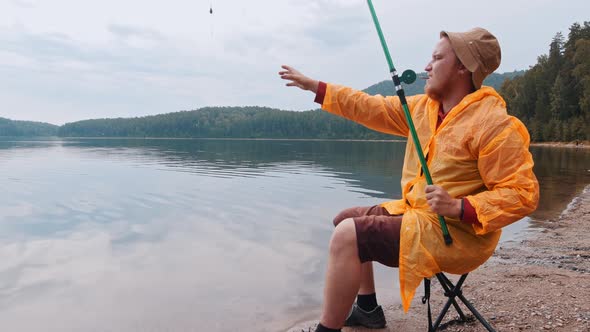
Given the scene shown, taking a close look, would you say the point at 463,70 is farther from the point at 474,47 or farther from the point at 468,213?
the point at 468,213

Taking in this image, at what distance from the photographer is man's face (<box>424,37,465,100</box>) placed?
3035 millimetres

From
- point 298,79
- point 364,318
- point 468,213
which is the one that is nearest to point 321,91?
point 298,79

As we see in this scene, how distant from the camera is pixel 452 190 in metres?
2.92

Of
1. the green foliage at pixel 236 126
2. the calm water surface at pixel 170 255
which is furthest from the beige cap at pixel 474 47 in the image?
the green foliage at pixel 236 126

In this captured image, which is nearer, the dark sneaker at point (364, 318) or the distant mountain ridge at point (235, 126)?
the dark sneaker at point (364, 318)

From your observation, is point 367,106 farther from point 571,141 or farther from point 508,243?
point 571,141

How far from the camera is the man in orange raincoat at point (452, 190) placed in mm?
2631

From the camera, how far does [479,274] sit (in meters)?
6.19

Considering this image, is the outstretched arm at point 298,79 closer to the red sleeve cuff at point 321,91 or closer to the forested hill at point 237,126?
the red sleeve cuff at point 321,91

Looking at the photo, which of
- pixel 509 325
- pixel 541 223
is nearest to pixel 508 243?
pixel 541 223

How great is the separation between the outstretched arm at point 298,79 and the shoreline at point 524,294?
87.9 inches

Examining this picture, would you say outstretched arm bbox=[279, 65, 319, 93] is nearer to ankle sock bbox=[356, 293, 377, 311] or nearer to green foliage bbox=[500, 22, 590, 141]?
ankle sock bbox=[356, 293, 377, 311]

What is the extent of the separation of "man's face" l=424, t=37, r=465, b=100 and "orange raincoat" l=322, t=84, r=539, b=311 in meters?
0.14

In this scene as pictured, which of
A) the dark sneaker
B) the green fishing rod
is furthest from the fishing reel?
the dark sneaker
